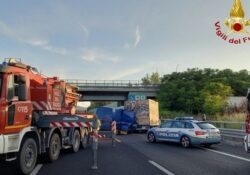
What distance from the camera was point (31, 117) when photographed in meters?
10.6

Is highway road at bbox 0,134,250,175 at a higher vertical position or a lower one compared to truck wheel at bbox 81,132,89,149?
lower

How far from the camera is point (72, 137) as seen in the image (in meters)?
14.6

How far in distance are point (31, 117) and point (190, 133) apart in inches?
350

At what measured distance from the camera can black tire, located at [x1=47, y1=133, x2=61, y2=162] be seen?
11865 millimetres

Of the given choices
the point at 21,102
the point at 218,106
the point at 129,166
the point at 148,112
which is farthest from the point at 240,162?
the point at 218,106

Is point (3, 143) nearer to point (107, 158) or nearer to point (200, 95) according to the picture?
point (107, 158)

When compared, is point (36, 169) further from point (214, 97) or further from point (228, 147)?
point (214, 97)

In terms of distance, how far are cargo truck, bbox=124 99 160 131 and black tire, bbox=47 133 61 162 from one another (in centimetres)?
1833

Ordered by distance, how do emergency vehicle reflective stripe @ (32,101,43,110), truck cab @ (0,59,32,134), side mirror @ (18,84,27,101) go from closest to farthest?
1. truck cab @ (0,59,32,134)
2. side mirror @ (18,84,27,101)
3. emergency vehicle reflective stripe @ (32,101,43,110)

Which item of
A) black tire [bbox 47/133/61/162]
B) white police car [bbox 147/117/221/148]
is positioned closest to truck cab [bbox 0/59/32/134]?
black tire [bbox 47/133/61/162]

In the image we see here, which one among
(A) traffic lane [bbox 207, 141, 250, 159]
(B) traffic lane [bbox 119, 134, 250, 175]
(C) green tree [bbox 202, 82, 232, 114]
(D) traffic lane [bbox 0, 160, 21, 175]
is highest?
(C) green tree [bbox 202, 82, 232, 114]

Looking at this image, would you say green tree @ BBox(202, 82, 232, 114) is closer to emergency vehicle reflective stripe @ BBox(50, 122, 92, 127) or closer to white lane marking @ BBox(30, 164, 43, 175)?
emergency vehicle reflective stripe @ BBox(50, 122, 92, 127)

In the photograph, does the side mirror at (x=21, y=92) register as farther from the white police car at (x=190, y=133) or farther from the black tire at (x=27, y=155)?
the white police car at (x=190, y=133)

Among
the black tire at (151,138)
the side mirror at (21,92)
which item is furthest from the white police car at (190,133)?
the side mirror at (21,92)
